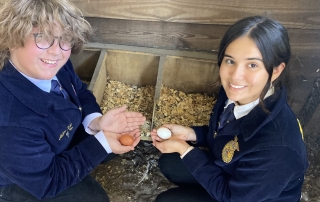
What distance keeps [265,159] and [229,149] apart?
0.18 metres

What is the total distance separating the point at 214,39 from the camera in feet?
6.27

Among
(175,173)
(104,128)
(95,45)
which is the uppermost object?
(95,45)

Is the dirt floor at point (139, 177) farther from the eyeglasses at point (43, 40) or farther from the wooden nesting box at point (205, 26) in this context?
the eyeglasses at point (43, 40)

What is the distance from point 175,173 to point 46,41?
0.95 m

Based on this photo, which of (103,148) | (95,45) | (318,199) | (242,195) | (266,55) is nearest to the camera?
(266,55)

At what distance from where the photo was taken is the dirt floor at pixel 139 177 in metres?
1.75

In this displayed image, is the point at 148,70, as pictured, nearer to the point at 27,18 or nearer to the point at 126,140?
the point at 126,140

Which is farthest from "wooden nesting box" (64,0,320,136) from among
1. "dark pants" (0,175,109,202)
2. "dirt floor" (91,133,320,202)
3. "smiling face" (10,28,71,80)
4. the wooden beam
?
"dark pants" (0,175,109,202)

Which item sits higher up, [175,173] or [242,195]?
[242,195]

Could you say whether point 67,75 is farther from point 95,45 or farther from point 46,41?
point 95,45

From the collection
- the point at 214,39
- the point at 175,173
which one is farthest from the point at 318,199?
the point at 214,39

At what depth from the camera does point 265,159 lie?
108 cm

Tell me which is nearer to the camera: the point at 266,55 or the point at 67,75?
the point at 266,55

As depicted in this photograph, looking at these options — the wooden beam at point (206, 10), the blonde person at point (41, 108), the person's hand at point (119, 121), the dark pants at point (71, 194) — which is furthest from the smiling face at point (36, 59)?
the wooden beam at point (206, 10)
